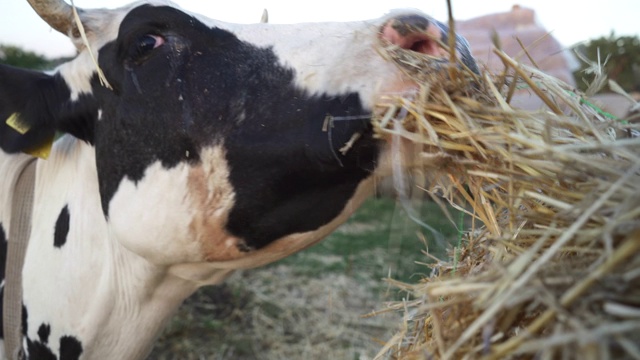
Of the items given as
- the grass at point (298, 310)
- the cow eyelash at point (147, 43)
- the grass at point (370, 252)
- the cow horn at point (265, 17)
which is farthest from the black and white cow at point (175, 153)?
the grass at point (370, 252)

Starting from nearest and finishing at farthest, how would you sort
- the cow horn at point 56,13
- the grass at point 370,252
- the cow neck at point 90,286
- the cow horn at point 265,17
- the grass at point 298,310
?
the cow horn at point 56,13, the cow neck at point 90,286, the cow horn at point 265,17, the grass at point 298,310, the grass at point 370,252

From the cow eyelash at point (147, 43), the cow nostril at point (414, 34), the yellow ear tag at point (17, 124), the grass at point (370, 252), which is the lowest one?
the grass at point (370, 252)

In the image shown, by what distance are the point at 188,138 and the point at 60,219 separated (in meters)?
0.78

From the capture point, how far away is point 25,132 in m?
2.00

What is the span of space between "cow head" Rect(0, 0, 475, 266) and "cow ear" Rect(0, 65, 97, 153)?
22 mm

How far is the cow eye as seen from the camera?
5.85ft

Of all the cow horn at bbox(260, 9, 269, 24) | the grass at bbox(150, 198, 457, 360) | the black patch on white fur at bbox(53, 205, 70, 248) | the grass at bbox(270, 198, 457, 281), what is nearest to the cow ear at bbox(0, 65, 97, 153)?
the black patch on white fur at bbox(53, 205, 70, 248)

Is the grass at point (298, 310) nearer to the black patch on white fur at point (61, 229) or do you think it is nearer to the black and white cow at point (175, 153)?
the black and white cow at point (175, 153)

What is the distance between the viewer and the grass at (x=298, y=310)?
13.0 ft

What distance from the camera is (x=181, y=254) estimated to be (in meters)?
Answer: 1.78

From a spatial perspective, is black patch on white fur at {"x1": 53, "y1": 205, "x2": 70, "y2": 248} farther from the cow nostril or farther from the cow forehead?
the cow nostril

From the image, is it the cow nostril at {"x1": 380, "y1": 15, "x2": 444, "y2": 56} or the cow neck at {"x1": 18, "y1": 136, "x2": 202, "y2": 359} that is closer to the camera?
the cow nostril at {"x1": 380, "y1": 15, "x2": 444, "y2": 56}

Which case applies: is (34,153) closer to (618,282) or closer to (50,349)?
(50,349)

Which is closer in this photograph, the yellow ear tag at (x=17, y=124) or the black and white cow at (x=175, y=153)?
the black and white cow at (x=175, y=153)
